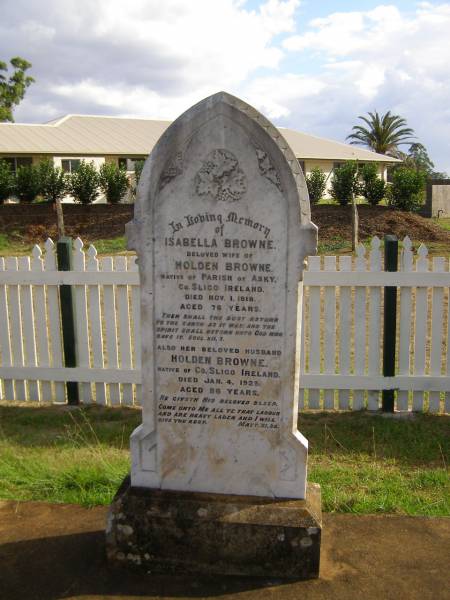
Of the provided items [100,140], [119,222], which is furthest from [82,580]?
[100,140]

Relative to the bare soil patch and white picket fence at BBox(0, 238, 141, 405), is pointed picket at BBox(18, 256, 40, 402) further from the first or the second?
the bare soil patch

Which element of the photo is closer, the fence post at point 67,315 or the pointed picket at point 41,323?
the fence post at point 67,315

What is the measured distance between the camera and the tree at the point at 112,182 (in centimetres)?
2434

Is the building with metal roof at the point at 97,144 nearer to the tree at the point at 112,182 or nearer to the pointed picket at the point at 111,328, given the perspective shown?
the tree at the point at 112,182

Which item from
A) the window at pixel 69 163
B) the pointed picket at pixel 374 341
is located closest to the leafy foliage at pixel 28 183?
the window at pixel 69 163

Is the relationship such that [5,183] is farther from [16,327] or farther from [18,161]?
[16,327]

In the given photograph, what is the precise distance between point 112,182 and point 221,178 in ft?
73.5

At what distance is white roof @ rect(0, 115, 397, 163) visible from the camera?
2894 cm

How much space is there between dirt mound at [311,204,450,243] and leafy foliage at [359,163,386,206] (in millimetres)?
560

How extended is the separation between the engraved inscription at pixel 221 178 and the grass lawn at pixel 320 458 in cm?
199

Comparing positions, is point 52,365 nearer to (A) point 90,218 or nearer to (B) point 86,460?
(B) point 86,460

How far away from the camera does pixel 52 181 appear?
2431cm

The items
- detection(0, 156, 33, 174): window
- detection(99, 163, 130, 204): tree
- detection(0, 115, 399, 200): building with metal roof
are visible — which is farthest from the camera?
detection(0, 156, 33, 174): window

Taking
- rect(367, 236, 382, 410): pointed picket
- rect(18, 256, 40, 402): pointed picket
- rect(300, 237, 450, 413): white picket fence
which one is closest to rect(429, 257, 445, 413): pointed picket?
rect(300, 237, 450, 413): white picket fence
